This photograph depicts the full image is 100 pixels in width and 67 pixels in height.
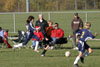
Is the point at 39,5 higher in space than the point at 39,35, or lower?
lower

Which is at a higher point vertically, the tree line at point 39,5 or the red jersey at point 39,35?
the red jersey at point 39,35

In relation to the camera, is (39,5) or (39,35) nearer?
(39,35)

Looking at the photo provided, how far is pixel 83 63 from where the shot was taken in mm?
16797

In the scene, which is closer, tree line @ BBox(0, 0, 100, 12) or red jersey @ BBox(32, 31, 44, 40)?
red jersey @ BBox(32, 31, 44, 40)

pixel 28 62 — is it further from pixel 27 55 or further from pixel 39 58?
pixel 27 55

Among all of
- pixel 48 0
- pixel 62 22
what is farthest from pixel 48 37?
pixel 48 0

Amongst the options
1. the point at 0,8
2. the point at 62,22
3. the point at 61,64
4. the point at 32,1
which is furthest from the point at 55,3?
the point at 61,64

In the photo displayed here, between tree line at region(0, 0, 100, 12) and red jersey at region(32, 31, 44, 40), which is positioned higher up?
red jersey at region(32, 31, 44, 40)

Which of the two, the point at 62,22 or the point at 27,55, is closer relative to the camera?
the point at 27,55

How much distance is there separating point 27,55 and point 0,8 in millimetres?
53769

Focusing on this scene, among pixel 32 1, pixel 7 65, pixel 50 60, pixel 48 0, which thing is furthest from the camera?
pixel 48 0

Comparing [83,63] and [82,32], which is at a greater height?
[82,32]

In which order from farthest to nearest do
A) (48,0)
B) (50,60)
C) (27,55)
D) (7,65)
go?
1. (48,0)
2. (27,55)
3. (50,60)
4. (7,65)

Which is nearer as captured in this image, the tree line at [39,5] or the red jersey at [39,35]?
the red jersey at [39,35]
